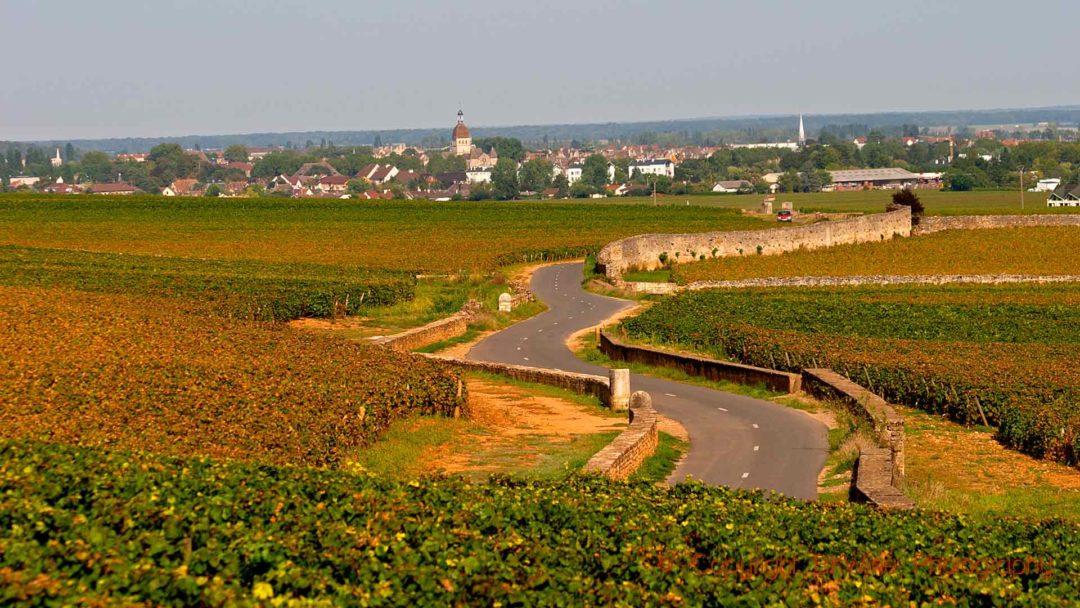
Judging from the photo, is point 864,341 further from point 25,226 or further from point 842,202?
point 842,202

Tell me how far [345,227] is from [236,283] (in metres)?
49.3

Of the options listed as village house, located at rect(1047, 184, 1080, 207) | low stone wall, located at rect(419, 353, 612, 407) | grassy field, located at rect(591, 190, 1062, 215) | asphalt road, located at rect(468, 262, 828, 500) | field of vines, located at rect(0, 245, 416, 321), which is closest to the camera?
asphalt road, located at rect(468, 262, 828, 500)

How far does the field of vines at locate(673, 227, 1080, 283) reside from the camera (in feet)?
240

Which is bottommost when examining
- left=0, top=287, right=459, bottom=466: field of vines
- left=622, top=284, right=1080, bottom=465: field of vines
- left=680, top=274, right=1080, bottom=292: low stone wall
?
left=680, top=274, right=1080, bottom=292: low stone wall

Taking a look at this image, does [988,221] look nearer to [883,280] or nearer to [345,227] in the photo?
[883,280]

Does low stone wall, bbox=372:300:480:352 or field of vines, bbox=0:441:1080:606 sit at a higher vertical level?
field of vines, bbox=0:441:1080:606

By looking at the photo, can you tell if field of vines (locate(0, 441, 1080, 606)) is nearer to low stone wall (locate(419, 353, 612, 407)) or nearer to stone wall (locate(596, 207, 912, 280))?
low stone wall (locate(419, 353, 612, 407))

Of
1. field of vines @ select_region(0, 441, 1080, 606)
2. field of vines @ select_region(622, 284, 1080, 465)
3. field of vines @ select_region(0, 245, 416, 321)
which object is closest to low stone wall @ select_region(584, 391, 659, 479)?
field of vines @ select_region(0, 441, 1080, 606)

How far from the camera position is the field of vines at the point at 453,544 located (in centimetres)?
1385

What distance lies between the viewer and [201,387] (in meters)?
28.1

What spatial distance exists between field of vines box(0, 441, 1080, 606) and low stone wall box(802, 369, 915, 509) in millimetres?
3327

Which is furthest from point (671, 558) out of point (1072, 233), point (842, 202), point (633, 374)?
point (842, 202)

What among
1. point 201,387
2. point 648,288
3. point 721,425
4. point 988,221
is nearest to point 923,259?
point 648,288

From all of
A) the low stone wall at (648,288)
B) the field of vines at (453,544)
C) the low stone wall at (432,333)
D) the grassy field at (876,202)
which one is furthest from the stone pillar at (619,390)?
the grassy field at (876,202)
